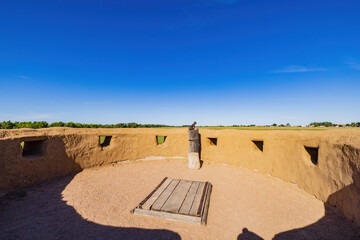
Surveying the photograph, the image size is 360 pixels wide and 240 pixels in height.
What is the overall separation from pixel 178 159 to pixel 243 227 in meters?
7.48

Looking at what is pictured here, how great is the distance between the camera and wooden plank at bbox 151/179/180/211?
5648 mm

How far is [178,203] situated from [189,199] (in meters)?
0.50

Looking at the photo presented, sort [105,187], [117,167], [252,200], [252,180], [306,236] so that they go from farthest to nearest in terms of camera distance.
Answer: [117,167], [252,180], [105,187], [252,200], [306,236]

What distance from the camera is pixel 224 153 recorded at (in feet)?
36.4

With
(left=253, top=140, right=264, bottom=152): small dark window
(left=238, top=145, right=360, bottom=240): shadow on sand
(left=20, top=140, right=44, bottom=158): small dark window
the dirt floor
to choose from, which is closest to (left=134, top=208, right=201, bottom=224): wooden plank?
the dirt floor

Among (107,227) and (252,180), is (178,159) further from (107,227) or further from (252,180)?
(107,227)

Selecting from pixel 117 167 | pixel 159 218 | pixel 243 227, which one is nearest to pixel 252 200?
pixel 243 227

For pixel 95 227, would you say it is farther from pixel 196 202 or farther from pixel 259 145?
pixel 259 145

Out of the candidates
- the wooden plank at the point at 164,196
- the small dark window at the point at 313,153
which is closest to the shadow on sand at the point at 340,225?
the small dark window at the point at 313,153

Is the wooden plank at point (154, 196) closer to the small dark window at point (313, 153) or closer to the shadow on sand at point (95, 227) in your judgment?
the shadow on sand at point (95, 227)

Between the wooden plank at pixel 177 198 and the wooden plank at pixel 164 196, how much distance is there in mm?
126

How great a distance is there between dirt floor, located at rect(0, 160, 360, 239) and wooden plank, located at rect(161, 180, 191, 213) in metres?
0.40

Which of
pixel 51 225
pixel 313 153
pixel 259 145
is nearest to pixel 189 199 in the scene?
pixel 51 225

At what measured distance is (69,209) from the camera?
590cm
